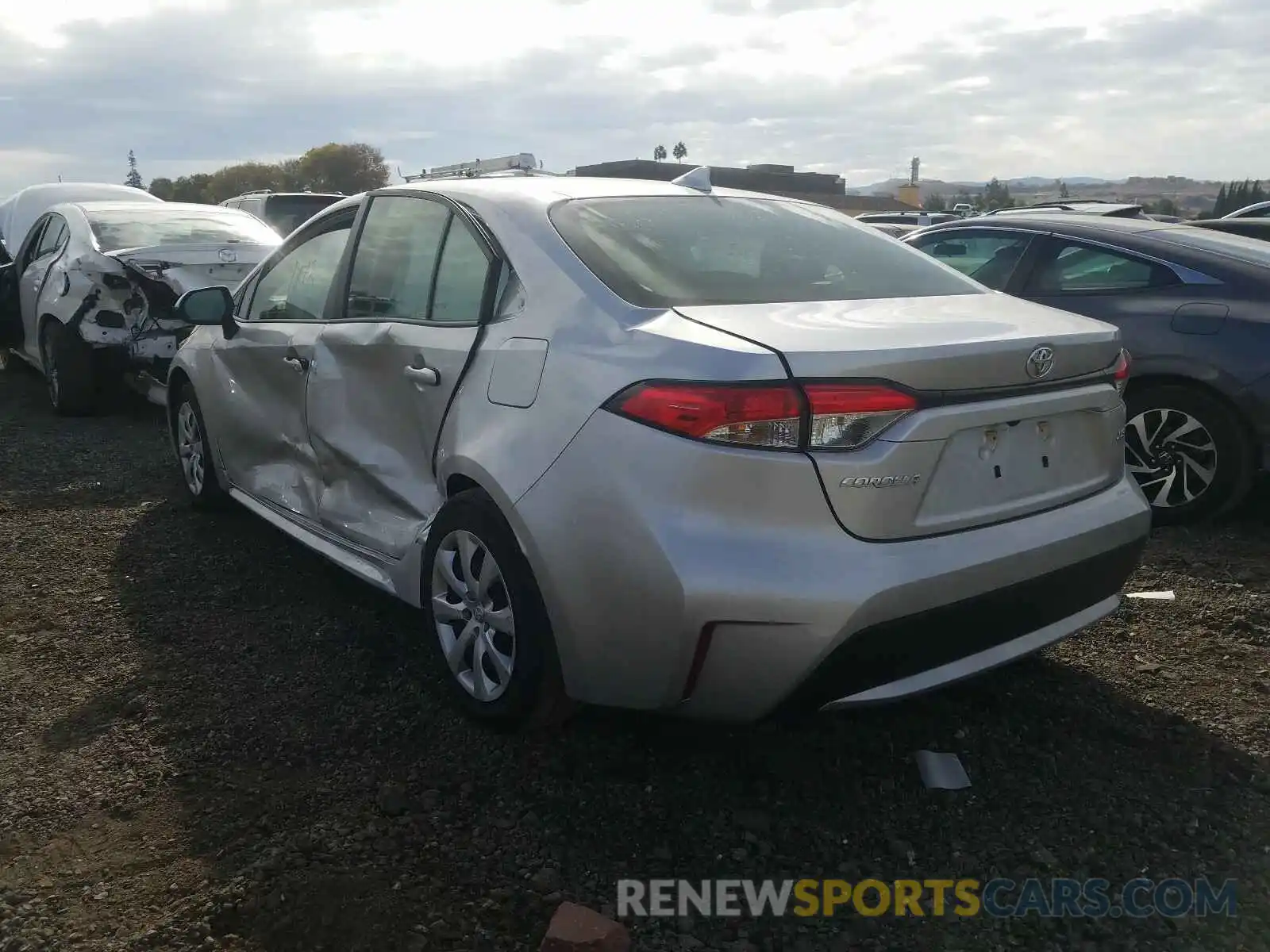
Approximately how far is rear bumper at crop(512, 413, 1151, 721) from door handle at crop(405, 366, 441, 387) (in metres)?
0.67

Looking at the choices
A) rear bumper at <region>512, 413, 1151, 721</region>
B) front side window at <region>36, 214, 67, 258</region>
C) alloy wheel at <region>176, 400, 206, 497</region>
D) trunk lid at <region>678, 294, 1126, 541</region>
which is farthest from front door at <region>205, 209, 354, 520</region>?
front side window at <region>36, 214, 67, 258</region>

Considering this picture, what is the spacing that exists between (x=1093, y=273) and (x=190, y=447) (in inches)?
179

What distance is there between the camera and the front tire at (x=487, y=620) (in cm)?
275

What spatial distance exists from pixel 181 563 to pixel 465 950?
289 centimetres

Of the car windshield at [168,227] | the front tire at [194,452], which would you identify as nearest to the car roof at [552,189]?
the front tire at [194,452]

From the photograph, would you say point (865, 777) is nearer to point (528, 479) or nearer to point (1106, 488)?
point (1106, 488)

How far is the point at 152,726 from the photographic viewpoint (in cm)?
317

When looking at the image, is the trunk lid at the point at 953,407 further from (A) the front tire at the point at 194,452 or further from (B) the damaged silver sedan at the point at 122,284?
(B) the damaged silver sedan at the point at 122,284

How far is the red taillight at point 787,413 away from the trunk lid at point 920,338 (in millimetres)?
44

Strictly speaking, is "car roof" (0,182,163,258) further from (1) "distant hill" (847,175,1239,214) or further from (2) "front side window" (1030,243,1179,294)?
(1) "distant hill" (847,175,1239,214)

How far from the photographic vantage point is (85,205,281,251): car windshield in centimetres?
743

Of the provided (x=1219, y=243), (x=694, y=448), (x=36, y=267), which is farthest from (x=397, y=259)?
(x=36, y=267)

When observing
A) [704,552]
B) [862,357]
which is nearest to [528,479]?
[704,552]

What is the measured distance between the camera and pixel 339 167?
73.5m
